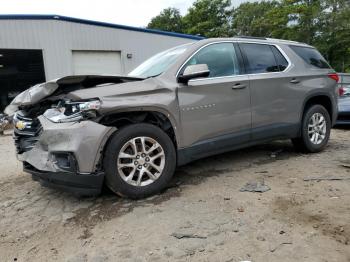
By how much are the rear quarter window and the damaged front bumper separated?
3449mm

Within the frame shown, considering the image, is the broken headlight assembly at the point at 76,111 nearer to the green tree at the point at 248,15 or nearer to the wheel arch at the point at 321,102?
the wheel arch at the point at 321,102

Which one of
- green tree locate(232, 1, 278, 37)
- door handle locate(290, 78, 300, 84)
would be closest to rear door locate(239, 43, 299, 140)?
door handle locate(290, 78, 300, 84)

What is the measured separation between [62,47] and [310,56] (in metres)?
11.0

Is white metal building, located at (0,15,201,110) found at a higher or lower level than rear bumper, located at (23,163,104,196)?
higher

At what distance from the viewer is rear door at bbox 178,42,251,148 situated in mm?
4043

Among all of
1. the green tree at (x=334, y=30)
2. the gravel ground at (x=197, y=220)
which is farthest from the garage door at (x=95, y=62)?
the green tree at (x=334, y=30)

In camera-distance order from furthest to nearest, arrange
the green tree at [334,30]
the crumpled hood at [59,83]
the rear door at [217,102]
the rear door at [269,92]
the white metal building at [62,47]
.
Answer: the green tree at [334,30], the white metal building at [62,47], the rear door at [269,92], the rear door at [217,102], the crumpled hood at [59,83]

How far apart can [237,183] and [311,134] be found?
203 cm

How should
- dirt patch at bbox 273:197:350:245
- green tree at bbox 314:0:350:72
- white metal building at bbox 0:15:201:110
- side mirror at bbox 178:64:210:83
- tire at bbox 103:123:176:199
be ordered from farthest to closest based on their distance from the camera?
green tree at bbox 314:0:350:72 < white metal building at bbox 0:15:201:110 < side mirror at bbox 178:64:210:83 < tire at bbox 103:123:176:199 < dirt patch at bbox 273:197:350:245

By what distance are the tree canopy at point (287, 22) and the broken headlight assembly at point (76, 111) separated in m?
28.7

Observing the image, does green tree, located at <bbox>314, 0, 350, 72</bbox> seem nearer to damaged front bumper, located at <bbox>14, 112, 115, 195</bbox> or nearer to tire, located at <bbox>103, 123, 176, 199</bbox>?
tire, located at <bbox>103, 123, 176, 199</bbox>

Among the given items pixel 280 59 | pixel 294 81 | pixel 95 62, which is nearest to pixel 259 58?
pixel 280 59

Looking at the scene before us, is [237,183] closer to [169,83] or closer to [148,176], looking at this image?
[148,176]

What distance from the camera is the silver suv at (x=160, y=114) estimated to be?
343 centimetres
